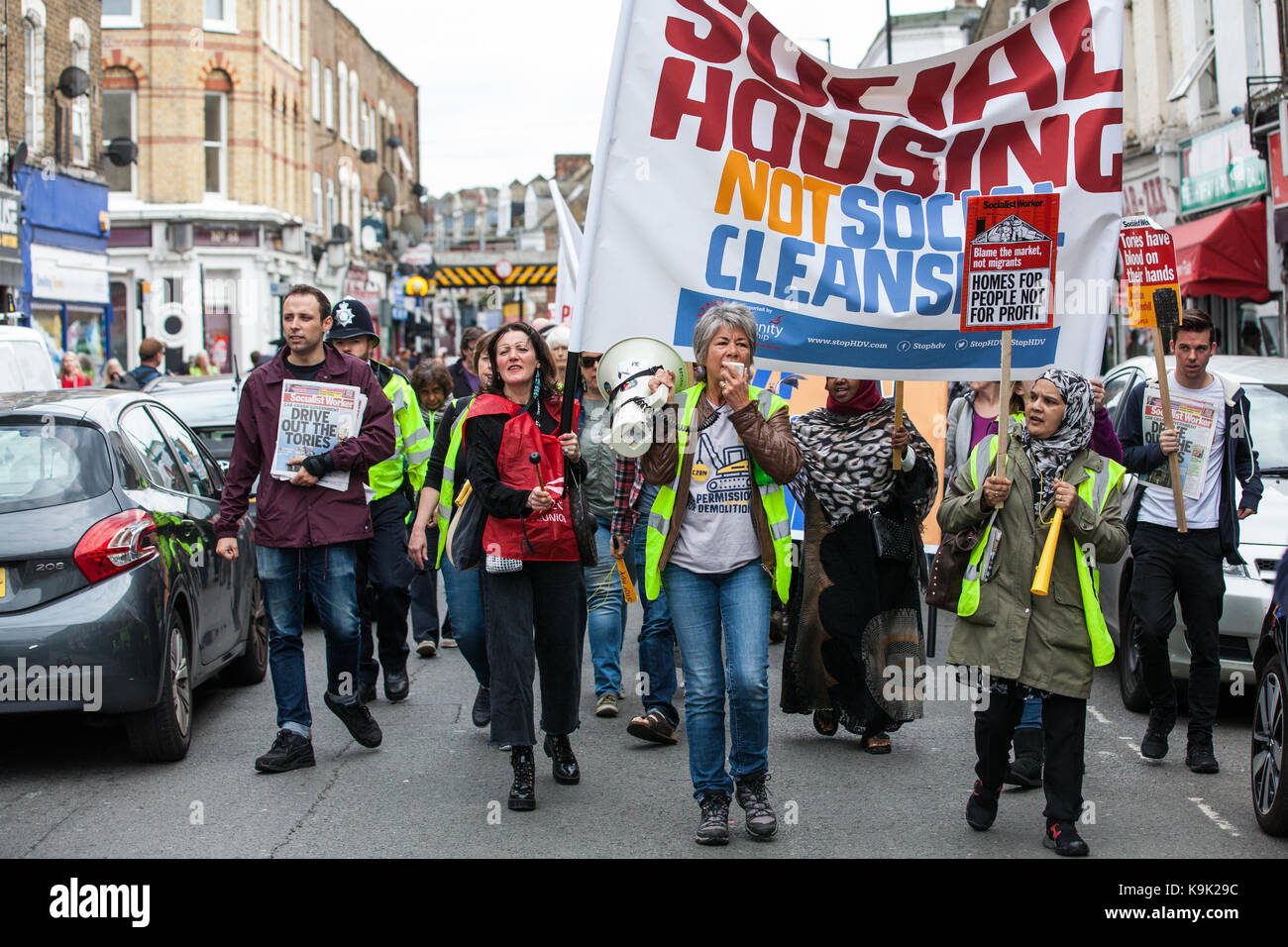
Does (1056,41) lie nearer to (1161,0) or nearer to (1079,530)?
(1079,530)

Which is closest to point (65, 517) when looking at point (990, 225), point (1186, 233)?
point (990, 225)

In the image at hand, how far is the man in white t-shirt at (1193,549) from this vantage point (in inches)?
272

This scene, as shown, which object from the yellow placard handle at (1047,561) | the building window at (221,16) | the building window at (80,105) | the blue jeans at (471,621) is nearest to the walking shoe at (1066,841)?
the yellow placard handle at (1047,561)

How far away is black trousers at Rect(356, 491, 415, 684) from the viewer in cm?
818

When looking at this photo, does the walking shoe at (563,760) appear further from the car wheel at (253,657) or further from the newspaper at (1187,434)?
the newspaper at (1187,434)

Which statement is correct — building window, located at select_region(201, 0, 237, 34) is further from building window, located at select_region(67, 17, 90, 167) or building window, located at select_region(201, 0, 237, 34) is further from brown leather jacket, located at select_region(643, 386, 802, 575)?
brown leather jacket, located at select_region(643, 386, 802, 575)

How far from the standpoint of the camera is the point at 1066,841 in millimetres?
5418

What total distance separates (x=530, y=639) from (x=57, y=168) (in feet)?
72.8

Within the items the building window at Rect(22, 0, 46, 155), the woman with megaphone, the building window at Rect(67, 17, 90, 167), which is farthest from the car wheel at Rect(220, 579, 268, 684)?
the building window at Rect(67, 17, 90, 167)

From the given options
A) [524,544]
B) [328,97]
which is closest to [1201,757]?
[524,544]

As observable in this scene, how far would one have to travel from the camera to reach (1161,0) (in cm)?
A: 2511

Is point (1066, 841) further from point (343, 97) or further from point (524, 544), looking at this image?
point (343, 97)

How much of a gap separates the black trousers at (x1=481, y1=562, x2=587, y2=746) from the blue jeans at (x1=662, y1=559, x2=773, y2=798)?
809 mm

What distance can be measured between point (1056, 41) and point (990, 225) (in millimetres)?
1044
